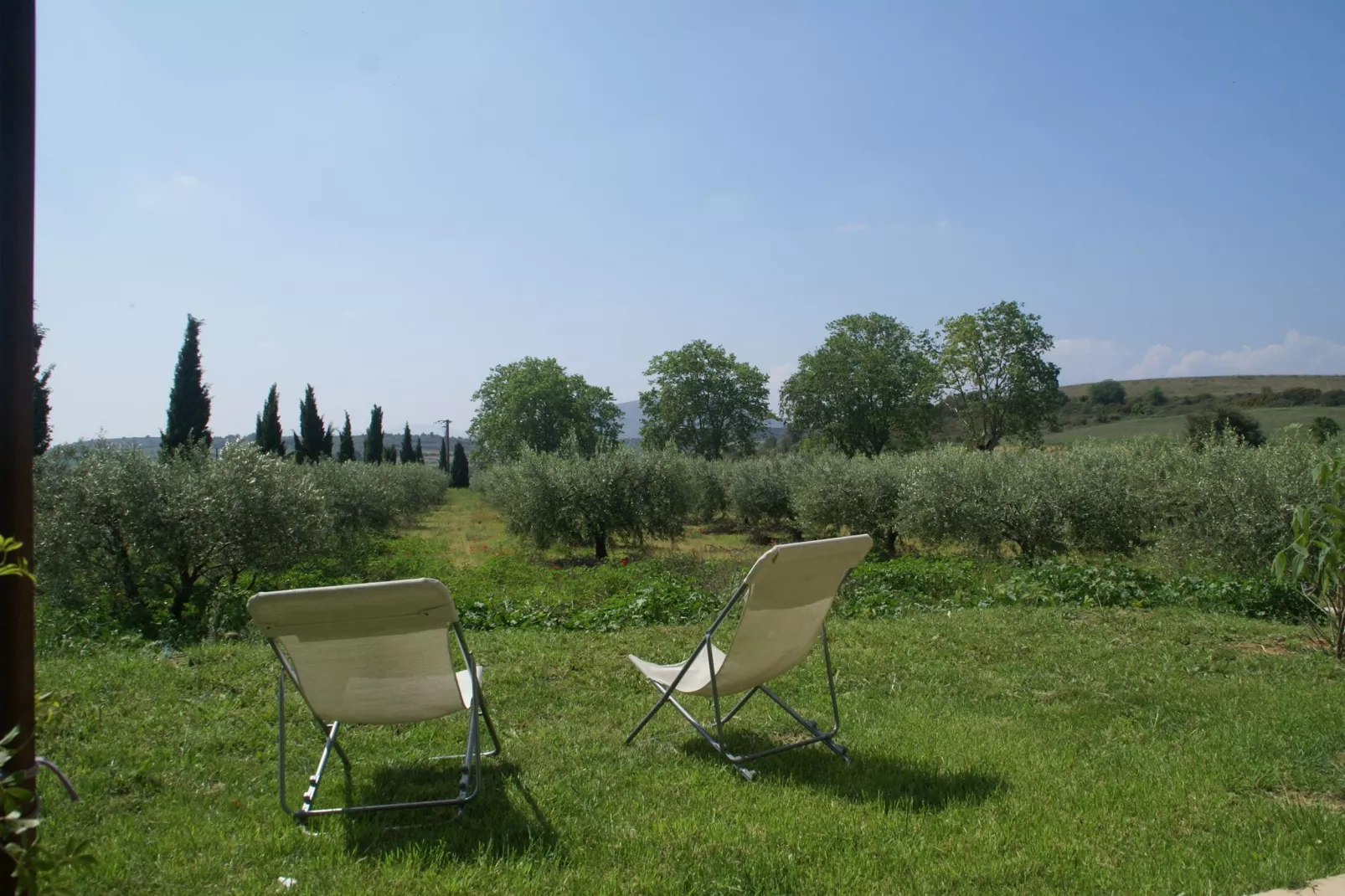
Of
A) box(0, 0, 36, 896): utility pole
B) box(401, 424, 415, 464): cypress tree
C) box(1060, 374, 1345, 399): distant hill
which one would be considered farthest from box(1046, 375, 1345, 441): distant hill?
box(401, 424, 415, 464): cypress tree

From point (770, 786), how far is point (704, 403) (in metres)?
50.5

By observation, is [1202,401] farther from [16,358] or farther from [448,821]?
[16,358]

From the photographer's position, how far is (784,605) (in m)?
3.84

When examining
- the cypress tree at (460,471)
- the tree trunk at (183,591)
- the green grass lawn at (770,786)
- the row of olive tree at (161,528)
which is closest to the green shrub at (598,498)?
the row of olive tree at (161,528)

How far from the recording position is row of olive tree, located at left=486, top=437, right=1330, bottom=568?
10531 millimetres

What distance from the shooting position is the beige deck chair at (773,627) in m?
3.68

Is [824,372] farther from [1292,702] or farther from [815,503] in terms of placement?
[1292,702]

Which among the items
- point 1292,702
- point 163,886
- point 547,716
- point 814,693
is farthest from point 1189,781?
point 163,886

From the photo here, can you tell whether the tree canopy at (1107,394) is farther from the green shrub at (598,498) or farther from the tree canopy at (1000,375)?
the green shrub at (598,498)

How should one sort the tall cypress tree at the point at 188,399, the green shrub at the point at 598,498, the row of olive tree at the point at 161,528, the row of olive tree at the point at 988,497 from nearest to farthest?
the row of olive tree at the point at 161,528
the row of olive tree at the point at 988,497
the green shrub at the point at 598,498
the tall cypress tree at the point at 188,399

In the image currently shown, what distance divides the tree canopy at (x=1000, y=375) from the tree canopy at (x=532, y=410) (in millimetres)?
22927

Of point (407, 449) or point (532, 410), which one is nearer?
point (532, 410)

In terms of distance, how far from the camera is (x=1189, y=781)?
3521mm

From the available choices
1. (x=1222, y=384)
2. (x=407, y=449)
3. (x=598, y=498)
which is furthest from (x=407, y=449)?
(x=1222, y=384)
